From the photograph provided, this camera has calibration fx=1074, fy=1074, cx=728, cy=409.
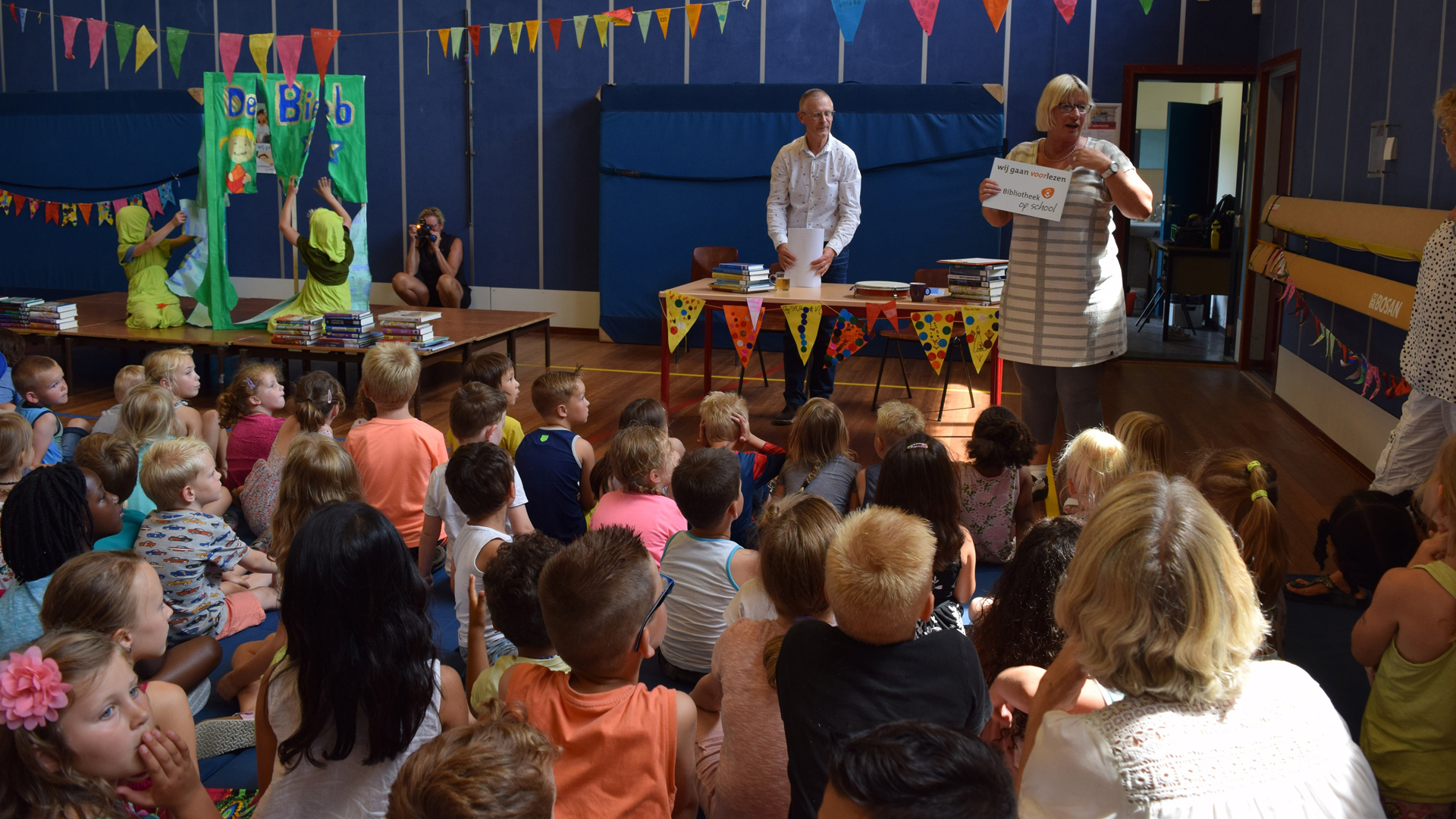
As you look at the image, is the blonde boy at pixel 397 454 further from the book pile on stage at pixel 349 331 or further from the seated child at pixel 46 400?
the book pile on stage at pixel 349 331

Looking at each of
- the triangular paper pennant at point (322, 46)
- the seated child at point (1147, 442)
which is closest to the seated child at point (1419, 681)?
the seated child at point (1147, 442)

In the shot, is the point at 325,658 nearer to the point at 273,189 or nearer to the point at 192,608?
the point at 192,608

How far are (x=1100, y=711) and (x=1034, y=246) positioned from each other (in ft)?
9.17

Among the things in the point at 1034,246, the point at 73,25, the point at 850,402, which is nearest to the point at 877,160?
the point at 850,402

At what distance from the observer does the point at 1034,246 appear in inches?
151

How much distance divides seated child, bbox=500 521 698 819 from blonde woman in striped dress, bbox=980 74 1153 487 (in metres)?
2.50

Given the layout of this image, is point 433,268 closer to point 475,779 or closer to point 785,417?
point 785,417

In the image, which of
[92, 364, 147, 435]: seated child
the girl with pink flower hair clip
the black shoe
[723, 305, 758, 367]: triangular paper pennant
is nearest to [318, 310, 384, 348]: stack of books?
[92, 364, 147, 435]: seated child

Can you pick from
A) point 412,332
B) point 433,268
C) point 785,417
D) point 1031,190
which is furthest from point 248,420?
point 433,268

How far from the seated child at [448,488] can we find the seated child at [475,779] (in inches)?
61.0

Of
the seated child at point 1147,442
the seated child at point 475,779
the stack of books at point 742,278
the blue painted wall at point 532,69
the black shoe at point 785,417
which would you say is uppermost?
the blue painted wall at point 532,69

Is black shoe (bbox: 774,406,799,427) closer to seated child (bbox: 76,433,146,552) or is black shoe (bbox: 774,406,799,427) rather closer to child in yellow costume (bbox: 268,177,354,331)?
child in yellow costume (bbox: 268,177,354,331)

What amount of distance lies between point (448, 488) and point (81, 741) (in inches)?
49.4

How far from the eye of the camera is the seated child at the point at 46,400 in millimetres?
3982
